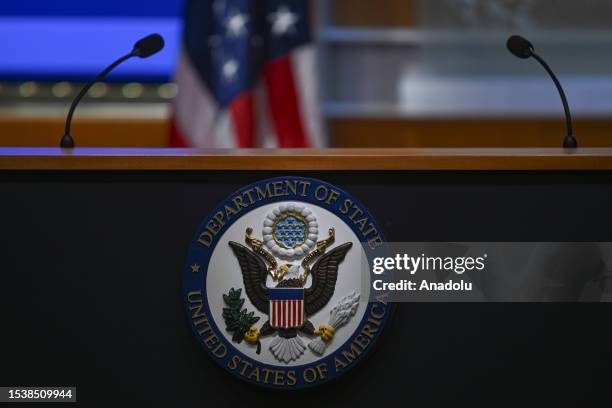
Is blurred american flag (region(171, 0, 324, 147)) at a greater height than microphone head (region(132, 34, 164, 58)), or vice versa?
blurred american flag (region(171, 0, 324, 147))

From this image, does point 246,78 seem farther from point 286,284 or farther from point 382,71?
point 286,284

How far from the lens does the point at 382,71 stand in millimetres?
4328

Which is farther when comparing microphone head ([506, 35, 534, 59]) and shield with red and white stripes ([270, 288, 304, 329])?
microphone head ([506, 35, 534, 59])

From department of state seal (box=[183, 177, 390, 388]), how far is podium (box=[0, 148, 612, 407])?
6cm

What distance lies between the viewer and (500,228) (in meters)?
1.82

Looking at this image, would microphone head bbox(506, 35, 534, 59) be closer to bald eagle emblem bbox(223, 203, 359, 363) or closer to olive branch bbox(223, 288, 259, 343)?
bald eagle emblem bbox(223, 203, 359, 363)

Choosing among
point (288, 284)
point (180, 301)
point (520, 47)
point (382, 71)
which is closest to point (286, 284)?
point (288, 284)

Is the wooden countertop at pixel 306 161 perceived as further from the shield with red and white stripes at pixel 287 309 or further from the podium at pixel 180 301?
the shield with red and white stripes at pixel 287 309

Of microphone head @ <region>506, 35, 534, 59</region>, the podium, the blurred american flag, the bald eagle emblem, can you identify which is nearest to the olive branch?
the bald eagle emblem

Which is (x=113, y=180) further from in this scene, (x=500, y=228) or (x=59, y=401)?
(x=500, y=228)

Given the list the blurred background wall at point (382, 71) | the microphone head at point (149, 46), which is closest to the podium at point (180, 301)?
the microphone head at point (149, 46)

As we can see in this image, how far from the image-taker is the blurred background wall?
14.0 feet

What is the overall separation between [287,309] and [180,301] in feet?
0.84

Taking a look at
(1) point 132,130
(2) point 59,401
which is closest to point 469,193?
(2) point 59,401
